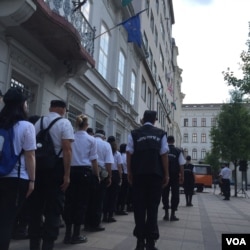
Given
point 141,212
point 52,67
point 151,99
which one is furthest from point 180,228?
point 151,99

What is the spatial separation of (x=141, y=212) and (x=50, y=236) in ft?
4.58

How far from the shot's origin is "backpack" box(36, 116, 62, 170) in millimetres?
4508

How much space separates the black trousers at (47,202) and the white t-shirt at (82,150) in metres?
1.08

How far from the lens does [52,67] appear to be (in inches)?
412

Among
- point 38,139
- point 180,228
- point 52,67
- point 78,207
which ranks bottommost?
point 180,228

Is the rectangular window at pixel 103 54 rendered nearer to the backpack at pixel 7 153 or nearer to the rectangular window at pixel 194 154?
the backpack at pixel 7 153

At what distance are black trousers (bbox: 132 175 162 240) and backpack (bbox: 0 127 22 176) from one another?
2.30 meters

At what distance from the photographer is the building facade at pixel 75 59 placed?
8062 millimetres

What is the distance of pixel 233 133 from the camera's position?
29.4 metres

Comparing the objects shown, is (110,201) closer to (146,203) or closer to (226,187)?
(146,203)

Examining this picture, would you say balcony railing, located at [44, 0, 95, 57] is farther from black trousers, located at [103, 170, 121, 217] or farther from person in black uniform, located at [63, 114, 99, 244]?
black trousers, located at [103, 170, 121, 217]

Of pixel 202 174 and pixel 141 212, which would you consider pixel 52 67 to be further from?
pixel 202 174

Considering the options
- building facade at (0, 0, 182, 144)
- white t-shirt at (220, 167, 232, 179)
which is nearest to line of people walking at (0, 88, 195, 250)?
building facade at (0, 0, 182, 144)

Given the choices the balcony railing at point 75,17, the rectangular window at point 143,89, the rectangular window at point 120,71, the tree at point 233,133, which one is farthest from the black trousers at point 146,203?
the tree at point 233,133
